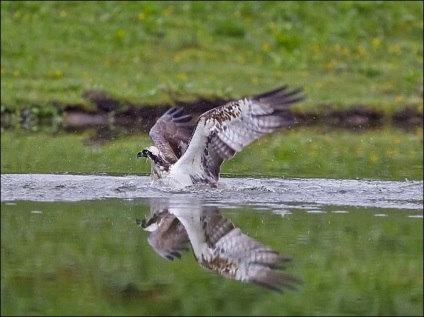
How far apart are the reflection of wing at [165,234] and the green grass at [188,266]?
4.2 inches

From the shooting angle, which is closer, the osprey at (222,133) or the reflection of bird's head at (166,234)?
the reflection of bird's head at (166,234)

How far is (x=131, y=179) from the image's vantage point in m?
13.9

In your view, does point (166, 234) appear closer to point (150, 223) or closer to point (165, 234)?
point (165, 234)

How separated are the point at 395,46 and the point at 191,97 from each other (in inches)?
241

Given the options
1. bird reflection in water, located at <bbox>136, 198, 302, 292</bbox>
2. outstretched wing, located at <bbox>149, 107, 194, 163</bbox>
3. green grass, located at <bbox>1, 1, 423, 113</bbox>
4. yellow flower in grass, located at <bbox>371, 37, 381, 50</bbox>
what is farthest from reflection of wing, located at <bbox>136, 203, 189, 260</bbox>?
yellow flower in grass, located at <bbox>371, 37, 381, 50</bbox>

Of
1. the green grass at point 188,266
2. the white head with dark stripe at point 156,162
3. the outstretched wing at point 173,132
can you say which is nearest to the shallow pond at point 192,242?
the green grass at point 188,266

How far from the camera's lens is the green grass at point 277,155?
14992 mm

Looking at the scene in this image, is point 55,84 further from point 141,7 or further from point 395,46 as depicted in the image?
point 395,46

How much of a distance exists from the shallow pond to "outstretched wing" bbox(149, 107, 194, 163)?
A: 503 millimetres

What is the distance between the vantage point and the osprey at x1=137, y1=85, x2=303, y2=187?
1185cm

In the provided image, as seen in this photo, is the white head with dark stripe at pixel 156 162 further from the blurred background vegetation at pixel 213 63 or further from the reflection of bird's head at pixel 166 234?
the blurred background vegetation at pixel 213 63

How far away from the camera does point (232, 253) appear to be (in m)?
10.0

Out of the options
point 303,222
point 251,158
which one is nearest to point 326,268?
point 303,222

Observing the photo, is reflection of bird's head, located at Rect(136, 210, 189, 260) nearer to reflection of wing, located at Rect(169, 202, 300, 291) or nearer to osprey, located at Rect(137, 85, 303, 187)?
reflection of wing, located at Rect(169, 202, 300, 291)
